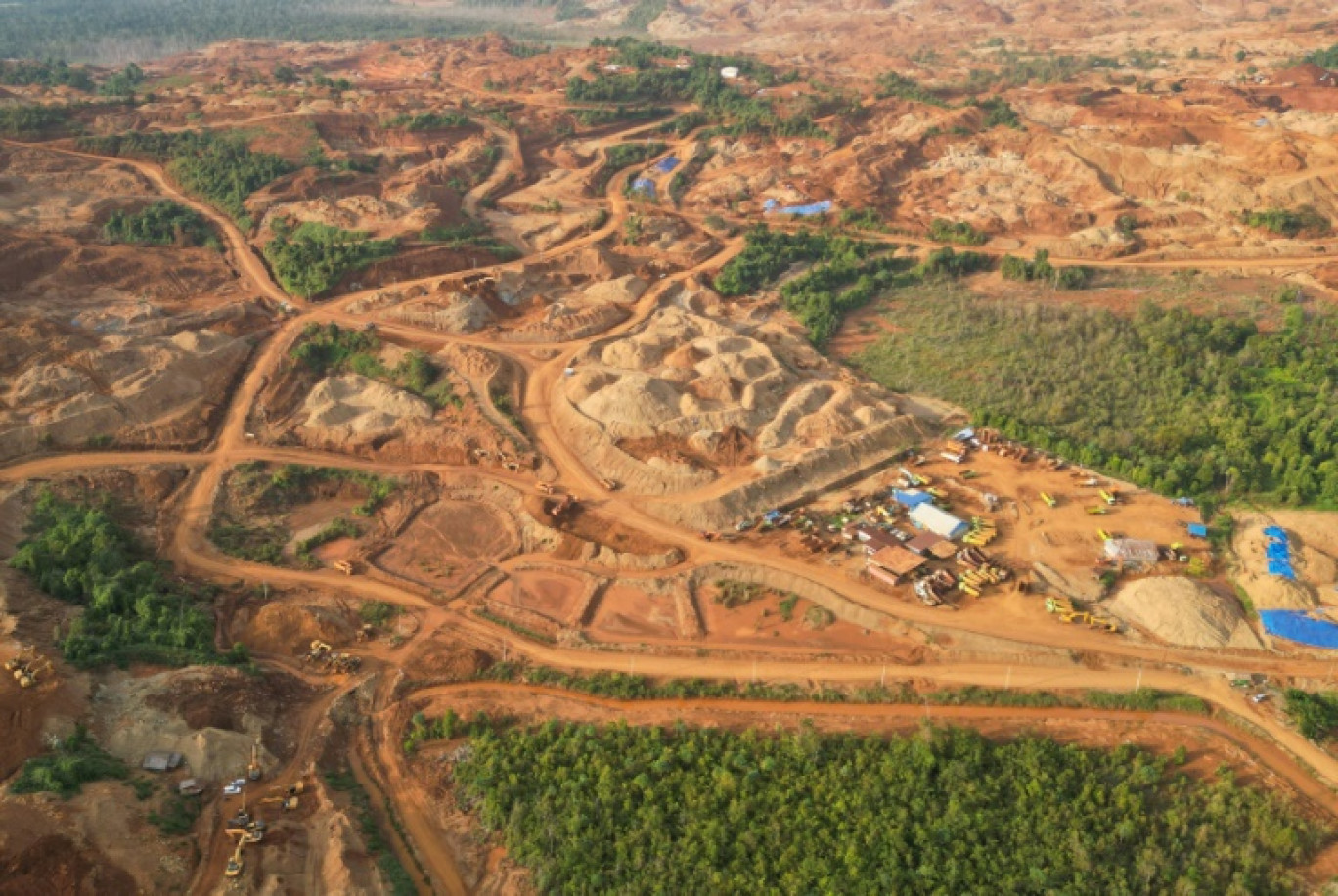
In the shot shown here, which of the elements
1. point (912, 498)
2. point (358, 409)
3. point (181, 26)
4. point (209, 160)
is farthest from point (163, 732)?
point (181, 26)

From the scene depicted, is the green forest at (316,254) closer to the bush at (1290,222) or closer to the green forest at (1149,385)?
the green forest at (1149,385)

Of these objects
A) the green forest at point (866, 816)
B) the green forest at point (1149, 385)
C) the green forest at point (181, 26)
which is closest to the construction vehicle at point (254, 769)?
the green forest at point (866, 816)

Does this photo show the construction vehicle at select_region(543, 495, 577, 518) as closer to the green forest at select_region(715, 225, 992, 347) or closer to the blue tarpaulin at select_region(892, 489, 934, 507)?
the blue tarpaulin at select_region(892, 489, 934, 507)

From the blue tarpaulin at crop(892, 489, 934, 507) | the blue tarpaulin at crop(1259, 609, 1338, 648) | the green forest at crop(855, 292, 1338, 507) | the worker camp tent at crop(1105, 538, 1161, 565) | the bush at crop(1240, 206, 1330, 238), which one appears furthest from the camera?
the bush at crop(1240, 206, 1330, 238)

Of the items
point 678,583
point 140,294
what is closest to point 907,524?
point 678,583

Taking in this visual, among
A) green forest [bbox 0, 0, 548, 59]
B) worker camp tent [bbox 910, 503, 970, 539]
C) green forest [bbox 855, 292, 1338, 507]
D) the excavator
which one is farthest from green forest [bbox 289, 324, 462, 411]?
green forest [bbox 0, 0, 548, 59]
